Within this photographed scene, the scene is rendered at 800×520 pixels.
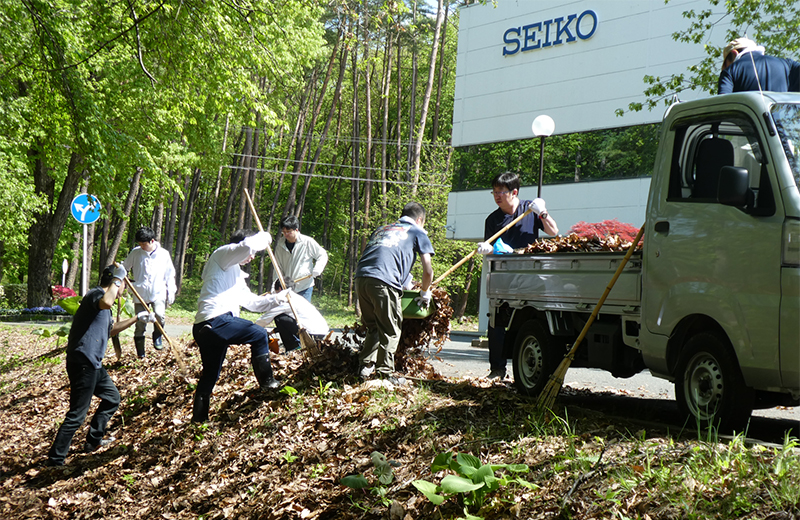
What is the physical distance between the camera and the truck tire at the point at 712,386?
4.74m

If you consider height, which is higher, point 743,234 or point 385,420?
point 743,234

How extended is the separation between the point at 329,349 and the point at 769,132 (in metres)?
5.05

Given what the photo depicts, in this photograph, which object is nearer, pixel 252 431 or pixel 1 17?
pixel 252 431

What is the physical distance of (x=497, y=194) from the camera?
828cm

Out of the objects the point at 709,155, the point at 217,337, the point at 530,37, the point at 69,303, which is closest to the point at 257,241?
the point at 217,337

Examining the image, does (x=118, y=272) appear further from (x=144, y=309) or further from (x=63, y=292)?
(x=63, y=292)

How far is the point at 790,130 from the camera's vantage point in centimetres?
483

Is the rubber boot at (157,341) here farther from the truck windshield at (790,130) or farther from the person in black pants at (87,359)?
the truck windshield at (790,130)

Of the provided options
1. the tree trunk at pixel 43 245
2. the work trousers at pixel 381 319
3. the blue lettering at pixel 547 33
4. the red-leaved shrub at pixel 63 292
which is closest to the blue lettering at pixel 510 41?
the blue lettering at pixel 547 33

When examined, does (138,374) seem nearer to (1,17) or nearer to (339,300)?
(1,17)

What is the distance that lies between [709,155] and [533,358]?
2735 millimetres

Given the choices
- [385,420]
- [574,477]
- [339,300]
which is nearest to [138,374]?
[385,420]

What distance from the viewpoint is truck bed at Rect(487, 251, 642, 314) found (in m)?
5.91

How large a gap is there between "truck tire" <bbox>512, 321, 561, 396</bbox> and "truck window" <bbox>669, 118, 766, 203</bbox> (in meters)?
1.97
